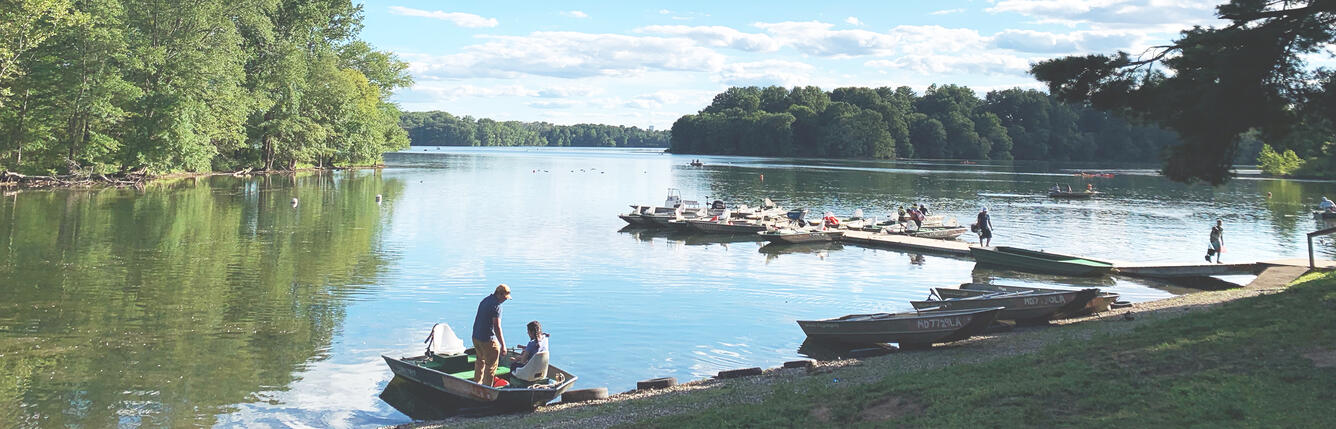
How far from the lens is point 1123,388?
10.4 metres

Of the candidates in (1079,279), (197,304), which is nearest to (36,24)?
(197,304)

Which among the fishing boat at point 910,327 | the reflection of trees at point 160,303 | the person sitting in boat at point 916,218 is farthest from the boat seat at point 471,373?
the person sitting in boat at point 916,218

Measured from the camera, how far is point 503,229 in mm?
41750

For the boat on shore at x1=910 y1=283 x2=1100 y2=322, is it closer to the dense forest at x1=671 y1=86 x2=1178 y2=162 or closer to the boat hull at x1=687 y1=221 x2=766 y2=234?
the boat hull at x1=687 y1=221 x2=766 y2=234

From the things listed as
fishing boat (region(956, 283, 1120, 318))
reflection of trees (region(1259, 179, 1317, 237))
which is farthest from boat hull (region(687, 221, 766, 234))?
reflection of trees (region(1259, 179, 1317, 237))

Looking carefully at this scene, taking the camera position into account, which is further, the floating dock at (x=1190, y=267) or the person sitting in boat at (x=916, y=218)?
the person sitting in boat at (x=916, y=218)

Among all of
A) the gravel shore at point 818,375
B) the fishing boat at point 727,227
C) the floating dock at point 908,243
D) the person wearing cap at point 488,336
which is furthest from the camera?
the fishing boat at point 727,227

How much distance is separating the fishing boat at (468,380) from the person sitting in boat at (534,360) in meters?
0.11

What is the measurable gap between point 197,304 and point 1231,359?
67.8 feet

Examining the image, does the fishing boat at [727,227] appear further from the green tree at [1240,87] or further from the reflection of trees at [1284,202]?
the green tree at [1240,87]

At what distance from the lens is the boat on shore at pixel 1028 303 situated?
754 inches

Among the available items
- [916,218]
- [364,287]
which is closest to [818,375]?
[364,287]

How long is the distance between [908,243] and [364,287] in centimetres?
2225

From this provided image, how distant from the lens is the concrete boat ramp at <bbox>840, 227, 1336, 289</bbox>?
80.4 ft
